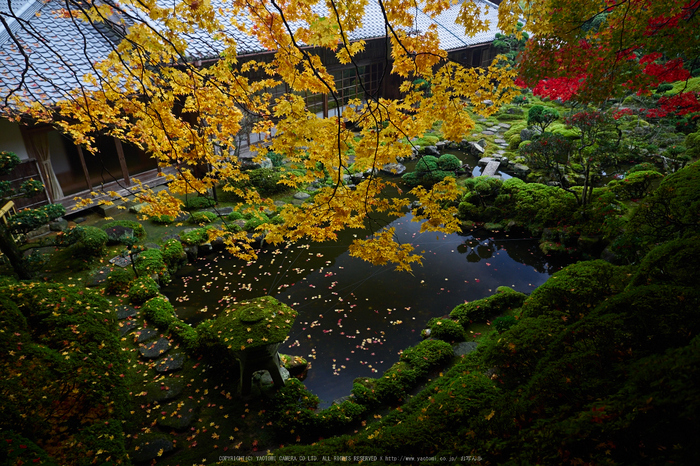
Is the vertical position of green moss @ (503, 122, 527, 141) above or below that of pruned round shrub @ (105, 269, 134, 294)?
above

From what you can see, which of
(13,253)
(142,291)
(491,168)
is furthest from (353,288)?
(491,168)

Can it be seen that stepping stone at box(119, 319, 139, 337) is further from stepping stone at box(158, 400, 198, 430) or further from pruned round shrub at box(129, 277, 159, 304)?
stepping stone at box(158, 400, 198, 430)

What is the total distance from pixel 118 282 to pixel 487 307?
8.21 meters

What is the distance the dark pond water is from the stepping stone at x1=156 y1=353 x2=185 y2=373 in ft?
4.47

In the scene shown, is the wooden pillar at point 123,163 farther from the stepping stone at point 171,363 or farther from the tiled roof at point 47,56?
the stepping stone at point 171,363

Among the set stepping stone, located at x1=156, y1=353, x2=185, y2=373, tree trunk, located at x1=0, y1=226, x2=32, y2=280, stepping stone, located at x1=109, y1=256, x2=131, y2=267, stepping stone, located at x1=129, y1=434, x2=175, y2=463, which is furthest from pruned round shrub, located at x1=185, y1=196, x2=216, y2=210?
stepping stone, located at x1=129, y1=434, x2=175, y2=463

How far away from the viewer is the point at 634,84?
604cm

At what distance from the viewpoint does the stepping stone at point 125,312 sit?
23.6 ft

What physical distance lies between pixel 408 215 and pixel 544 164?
4.74 meters

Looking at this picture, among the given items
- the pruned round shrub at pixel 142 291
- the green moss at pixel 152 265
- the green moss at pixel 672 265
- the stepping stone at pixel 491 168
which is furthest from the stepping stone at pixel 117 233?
the stepping stone at pixel 491 168

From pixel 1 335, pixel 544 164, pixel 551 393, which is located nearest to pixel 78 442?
pixel 1 335

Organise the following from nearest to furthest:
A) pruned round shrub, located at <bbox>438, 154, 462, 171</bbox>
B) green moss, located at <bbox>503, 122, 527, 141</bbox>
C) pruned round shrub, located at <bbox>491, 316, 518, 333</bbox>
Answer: pruned round shrub, located at <bbox>491, 316, 518, 333</bbox> → pruned round shrub, located at <bbox>438, 154, 462, 171</bbox> → green moss, located at <bbox>503, 122, 527, 141</bbox>

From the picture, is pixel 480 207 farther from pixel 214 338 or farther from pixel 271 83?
pixel 214 338

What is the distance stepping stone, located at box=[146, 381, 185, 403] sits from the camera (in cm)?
554
